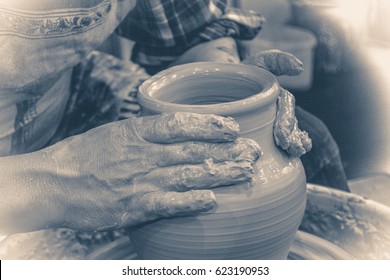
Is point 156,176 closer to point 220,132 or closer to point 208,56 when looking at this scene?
point 220,132

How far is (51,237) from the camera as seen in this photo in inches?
50.6

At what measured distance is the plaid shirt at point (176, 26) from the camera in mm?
1561

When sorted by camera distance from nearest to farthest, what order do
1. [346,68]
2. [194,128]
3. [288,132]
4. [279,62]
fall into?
[194,128]
[288,132]
[279,62]
[346,68]

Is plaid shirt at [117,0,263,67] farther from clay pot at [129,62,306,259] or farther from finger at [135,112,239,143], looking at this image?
finger at [135,112,239,143]

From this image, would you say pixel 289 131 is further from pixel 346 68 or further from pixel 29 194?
pixel 346 68

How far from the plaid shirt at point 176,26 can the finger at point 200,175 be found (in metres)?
0.76

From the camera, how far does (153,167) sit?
35.9 inches

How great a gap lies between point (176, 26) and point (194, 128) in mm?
778

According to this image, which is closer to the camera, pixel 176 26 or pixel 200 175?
pixel 200 175

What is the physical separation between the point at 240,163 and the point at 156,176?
0.14m

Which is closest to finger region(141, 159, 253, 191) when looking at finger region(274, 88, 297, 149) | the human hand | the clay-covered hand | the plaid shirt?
the clay-covered hand

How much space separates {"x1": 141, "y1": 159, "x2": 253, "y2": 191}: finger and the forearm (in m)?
0.22

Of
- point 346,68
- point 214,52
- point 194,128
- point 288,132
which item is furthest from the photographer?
point 346,68

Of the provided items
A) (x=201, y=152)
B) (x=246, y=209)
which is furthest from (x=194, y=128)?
(x=246, y=209)
